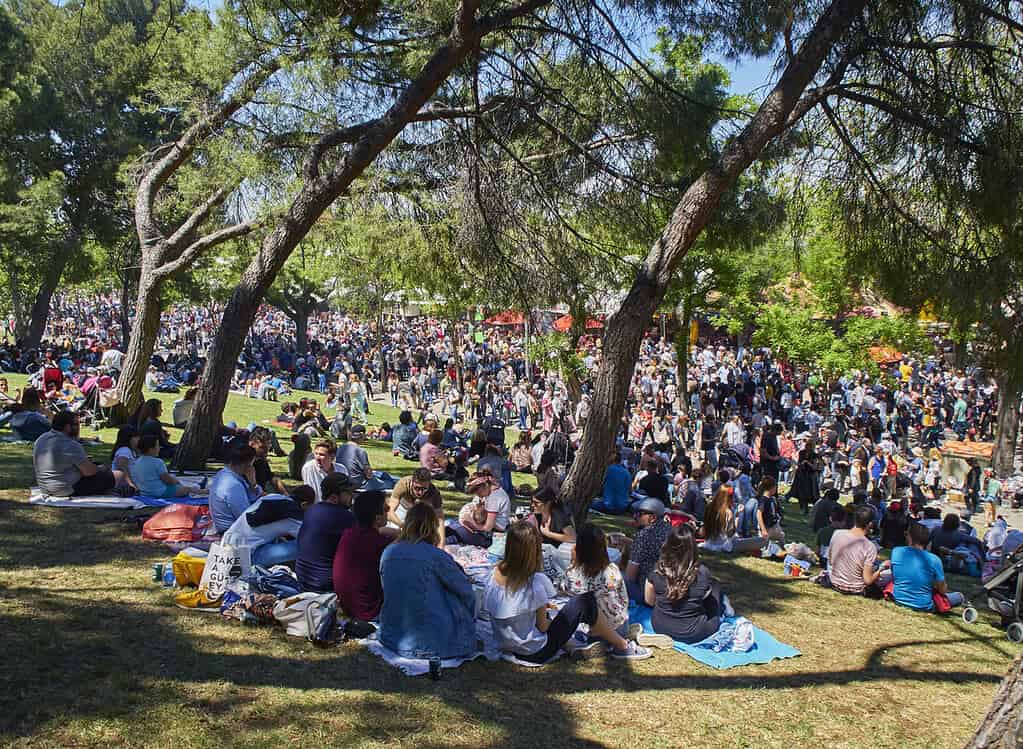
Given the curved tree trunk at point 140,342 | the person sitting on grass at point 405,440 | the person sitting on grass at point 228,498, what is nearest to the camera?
the person sitting on grass at point 228,498

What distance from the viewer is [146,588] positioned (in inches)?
212

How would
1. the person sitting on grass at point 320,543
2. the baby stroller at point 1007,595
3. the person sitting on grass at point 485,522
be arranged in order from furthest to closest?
the person sitting on grass at point 485,522, the baby stroller at point 1007,595, the person sitting on grass at point 320,543

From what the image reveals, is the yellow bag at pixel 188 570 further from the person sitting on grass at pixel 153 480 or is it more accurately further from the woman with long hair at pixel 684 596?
the woman with long hair at pixel 684 596

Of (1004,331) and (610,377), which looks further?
(610,377)

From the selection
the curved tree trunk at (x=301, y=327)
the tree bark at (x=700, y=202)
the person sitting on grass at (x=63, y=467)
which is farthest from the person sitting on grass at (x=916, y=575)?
the curved tree trunk at (x=301, y=327)

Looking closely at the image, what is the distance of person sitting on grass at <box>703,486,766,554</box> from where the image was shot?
8.57 m

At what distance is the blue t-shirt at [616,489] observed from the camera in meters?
10.5

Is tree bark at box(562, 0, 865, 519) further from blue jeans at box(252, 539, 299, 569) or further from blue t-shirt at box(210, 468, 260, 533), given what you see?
blue t-shirt at box(210, 468, 260, 533)

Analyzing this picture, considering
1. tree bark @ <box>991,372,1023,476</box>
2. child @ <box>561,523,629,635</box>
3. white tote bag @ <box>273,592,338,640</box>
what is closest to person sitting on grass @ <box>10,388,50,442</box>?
white tote bag @ <box>273,592,338,640</box>

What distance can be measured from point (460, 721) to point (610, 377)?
135 inches

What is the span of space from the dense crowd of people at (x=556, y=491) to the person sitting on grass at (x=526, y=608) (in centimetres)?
1

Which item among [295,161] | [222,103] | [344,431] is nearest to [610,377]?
[295,161]

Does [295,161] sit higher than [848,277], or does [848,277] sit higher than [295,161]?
[295,161]

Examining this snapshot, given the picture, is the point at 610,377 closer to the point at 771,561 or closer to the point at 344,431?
the point at 771,561
